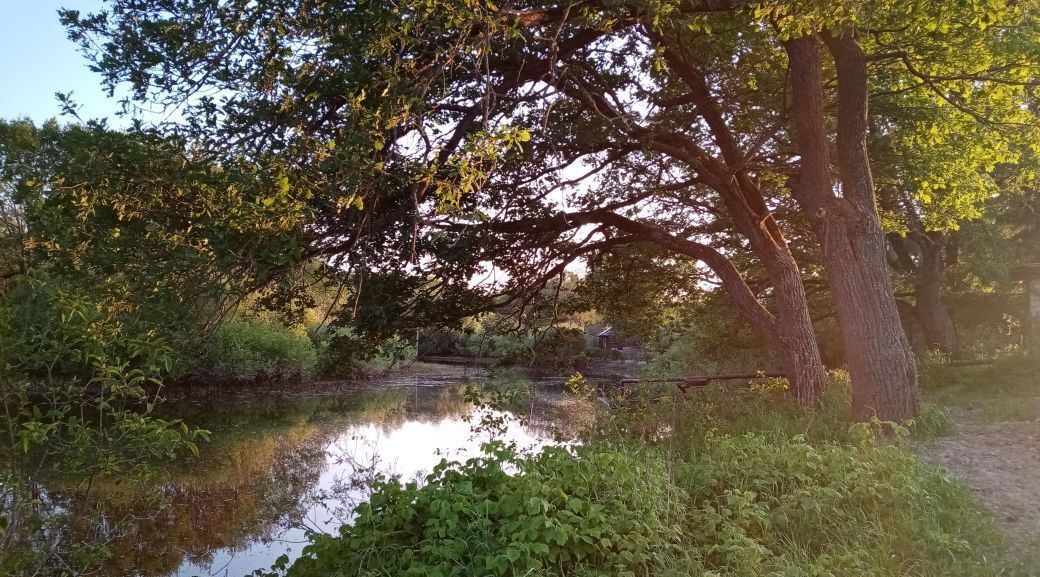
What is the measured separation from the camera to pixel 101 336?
4000mm

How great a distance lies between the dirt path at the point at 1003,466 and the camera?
4.80 m

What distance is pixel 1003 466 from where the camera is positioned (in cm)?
611

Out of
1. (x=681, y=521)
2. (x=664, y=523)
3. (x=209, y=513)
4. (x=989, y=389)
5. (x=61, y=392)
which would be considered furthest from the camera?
(x=989, y=389)

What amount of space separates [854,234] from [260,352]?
23351mm

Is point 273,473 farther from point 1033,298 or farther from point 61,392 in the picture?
point 1033,298

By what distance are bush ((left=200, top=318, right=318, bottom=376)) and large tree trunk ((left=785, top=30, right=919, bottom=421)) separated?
20.3m

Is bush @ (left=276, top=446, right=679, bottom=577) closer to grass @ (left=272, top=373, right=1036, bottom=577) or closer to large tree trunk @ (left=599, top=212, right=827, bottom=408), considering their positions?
grass @ (left=272, top=373, right=1036, bottom=577)

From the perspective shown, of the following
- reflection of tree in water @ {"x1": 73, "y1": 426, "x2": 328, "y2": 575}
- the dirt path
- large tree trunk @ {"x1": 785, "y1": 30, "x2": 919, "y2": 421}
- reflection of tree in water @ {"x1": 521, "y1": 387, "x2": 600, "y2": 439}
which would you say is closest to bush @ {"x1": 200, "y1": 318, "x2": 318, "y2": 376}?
reflection of tree in water @ {"x1": 521, "y1": 387, "x2": 600, "y2": 439}

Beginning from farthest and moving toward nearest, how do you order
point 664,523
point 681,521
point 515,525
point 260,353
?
point 260,353 → point 681,521 → point 664,523 → point 515,525

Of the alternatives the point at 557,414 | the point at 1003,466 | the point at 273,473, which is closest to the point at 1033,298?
the point at 1003,466

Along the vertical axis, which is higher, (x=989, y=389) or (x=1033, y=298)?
(x=1033, y=298)

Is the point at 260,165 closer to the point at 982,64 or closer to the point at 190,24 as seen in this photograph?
the point at 190,24

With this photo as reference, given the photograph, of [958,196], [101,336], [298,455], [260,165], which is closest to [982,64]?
[958,196]

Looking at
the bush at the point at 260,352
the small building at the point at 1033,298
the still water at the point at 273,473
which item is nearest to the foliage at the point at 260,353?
the bush at the point at 260,352
